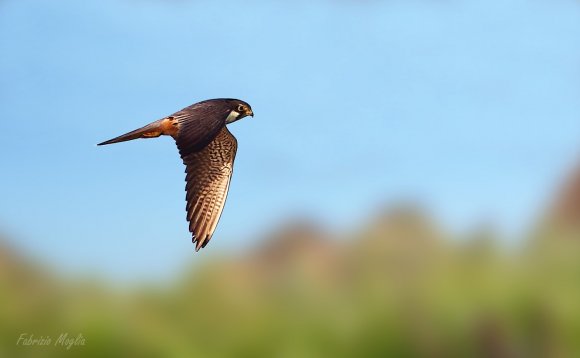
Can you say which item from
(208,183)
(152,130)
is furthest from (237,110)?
(152,130)

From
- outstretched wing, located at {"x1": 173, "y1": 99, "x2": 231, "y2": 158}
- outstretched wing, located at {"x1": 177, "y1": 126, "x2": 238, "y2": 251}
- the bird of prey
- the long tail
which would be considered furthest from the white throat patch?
the long tail

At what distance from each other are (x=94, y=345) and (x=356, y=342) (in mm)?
7299

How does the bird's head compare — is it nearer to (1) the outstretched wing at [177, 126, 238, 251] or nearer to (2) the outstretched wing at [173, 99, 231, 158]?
(2) the outstretched wing at [173, 99, 231, 158]

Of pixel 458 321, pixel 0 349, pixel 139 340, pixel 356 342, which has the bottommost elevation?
pixel 0 349

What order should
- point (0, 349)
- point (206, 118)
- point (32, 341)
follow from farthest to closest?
1. point (32, 341)
2. point (0, 349)
3. point (206, 118)

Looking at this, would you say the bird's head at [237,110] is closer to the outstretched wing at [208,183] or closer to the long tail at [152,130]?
the outstretched wing at [208,183]

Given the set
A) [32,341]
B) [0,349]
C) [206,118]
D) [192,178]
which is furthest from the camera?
[32,341]

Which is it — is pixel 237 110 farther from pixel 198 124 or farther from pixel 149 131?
pixel 198 124

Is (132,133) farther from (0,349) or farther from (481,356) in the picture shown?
(481,356)

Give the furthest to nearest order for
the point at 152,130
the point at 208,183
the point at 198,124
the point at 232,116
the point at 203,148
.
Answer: the point at 232,116, the point at 208,183, the point at 203,148, the point at 152,130, the point at 198,124

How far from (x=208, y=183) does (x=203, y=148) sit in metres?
0.40

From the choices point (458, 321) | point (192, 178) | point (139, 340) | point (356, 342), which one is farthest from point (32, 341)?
point (192, 178)

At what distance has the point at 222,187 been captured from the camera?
10.6 meters

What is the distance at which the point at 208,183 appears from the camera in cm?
1056
